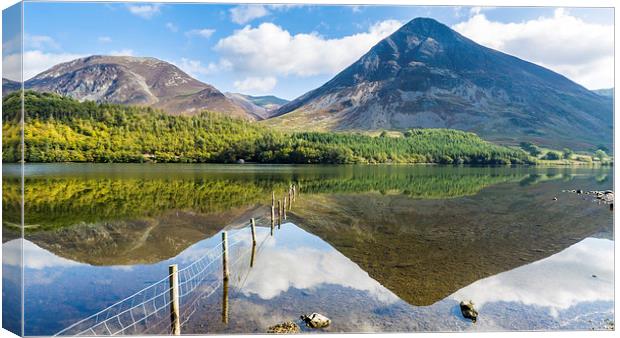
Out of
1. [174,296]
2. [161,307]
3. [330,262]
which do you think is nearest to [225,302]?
[161,307]

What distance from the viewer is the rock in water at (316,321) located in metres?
9.34

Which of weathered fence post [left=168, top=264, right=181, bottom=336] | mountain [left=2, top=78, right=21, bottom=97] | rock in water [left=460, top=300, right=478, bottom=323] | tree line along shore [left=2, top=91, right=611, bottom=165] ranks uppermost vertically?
tree line along shore [left=2, top=91, right=611, bottom=165]

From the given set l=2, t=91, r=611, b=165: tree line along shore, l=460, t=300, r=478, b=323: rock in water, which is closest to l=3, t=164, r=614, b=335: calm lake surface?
l=460, t=300, r=478, b=323: rock in water

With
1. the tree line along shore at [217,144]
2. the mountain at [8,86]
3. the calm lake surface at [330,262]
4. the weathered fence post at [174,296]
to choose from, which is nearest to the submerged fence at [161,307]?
the weathered fence post at [174,296]

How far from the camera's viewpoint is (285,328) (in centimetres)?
914

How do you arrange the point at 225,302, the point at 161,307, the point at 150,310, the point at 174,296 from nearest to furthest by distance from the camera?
1. the point at 174,296
2. the point at 150,310
3. the point at 161,307
4. the point at 225,302

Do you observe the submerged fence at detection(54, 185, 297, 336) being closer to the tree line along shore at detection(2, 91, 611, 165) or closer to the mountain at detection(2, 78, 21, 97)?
the mountain at detection(2, 78, 21, 97)

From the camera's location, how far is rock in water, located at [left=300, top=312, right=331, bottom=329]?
9.34 meters

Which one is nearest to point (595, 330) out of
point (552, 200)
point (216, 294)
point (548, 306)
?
point (548, 306)

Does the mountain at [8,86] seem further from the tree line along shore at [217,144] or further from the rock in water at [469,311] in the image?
the tree line along shore at [217,144]

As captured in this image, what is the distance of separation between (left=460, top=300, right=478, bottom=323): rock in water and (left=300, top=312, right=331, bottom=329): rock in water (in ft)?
9.74

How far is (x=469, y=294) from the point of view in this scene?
11422mm

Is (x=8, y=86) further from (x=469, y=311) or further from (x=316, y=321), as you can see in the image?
(x=469, y=311)

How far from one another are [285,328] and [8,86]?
6769 millimetres
